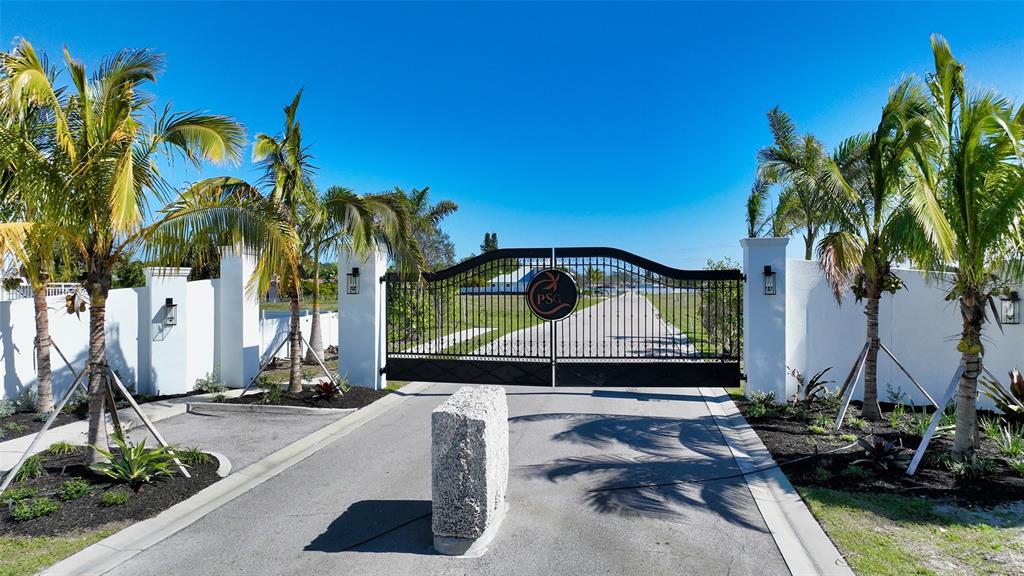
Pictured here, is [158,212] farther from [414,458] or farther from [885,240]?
[885,240]

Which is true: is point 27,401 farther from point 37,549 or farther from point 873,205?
point 873,205

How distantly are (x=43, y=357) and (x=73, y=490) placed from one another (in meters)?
4.27

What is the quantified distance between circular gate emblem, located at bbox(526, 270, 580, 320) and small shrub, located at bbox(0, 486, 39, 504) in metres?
7.71

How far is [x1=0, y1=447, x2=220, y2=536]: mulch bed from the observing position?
473 centimetres

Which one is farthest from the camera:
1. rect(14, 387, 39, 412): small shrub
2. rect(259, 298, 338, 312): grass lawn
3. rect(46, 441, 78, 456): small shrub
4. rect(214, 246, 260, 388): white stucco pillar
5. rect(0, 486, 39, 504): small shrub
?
rect(259, 298, 338, 312): grass lawn

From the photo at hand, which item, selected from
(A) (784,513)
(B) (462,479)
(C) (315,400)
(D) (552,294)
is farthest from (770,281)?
(C) (315,400)

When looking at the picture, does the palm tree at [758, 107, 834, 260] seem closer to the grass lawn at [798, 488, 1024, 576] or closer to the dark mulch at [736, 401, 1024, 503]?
the dark mulch at [736, 401, 1024, 503]

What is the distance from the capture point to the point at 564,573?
13.2 ft

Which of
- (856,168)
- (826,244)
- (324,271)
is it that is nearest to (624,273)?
(826,244)

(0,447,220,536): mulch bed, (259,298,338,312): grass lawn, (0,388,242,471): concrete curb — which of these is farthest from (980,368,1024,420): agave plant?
(259,298,338,312): grass lawn

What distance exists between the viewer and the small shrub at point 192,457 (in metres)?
6.30

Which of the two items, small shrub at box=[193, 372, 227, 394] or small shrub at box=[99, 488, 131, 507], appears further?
small shrub at box=[193, 372, 227, 394]

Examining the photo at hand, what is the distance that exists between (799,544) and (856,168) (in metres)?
6.49

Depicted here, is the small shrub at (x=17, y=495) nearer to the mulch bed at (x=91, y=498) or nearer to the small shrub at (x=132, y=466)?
the mulch bed at (x=91, y=498)
